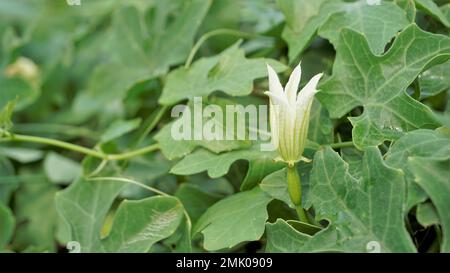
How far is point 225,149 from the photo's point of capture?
668 millimetres

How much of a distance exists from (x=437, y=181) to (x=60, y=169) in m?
0.65

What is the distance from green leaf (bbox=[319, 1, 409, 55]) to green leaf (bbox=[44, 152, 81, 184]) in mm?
462

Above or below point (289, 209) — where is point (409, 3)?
above

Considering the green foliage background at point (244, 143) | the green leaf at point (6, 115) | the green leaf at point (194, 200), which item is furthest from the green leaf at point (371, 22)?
the green leaf at point (6, 115)

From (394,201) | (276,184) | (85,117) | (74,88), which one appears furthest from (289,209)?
(74,88)

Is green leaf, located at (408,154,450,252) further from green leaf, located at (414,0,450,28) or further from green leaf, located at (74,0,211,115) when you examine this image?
green leaf, located at (74,0,211,115)

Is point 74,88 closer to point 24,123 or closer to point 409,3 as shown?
point 24,123

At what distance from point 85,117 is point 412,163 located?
0.73 m

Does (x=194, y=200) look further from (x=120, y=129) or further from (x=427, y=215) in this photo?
(x=427, y=215)

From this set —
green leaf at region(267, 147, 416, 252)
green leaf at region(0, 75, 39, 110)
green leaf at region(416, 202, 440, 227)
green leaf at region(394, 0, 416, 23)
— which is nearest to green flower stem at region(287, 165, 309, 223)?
green leaf at region(267, 147, 416, 252)

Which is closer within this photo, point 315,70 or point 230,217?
point 230,217

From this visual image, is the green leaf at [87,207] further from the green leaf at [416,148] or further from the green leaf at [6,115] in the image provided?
the green leaf at [416,148]

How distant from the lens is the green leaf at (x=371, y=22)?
26.0 inches

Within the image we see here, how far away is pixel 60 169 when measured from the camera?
0.99 m
